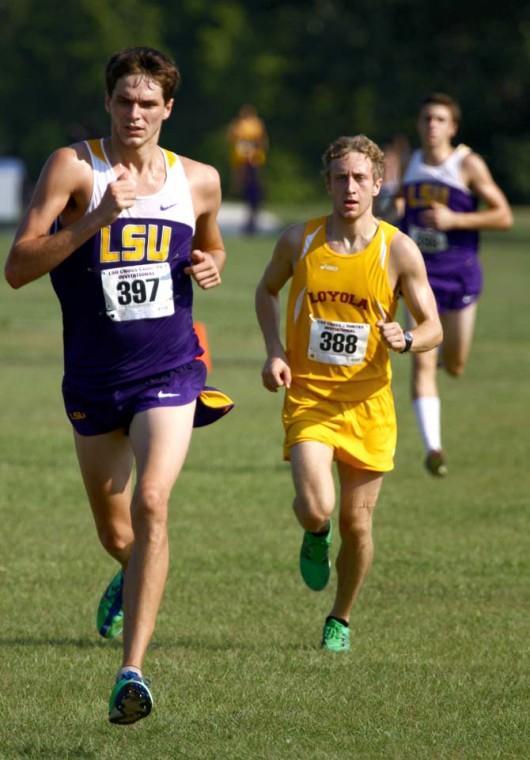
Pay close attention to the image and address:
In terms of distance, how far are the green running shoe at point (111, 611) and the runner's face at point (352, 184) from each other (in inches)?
69.7

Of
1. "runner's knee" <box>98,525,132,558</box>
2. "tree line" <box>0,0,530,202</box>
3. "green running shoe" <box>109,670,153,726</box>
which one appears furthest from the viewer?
"tree line" <box>0,0,530,202</box>

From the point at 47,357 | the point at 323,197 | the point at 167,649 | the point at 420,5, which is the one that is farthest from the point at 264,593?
the point at 323,197

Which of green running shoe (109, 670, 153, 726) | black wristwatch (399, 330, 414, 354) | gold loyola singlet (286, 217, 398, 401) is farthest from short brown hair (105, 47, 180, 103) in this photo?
green running shoe (109, 670, 153, 726)

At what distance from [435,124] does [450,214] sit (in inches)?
23.8

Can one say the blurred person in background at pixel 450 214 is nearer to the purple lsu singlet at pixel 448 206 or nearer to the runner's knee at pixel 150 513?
the purple lsu singlet at pixel 448 206

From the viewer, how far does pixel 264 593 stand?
27.8ft

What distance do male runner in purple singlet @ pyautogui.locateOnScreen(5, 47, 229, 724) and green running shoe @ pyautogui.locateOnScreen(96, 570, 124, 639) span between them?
978 mm

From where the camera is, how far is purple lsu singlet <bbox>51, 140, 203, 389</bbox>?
6.31 m

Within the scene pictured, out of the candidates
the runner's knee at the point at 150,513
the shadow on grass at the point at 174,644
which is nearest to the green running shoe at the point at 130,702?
the runner's knee at the point at 150,513

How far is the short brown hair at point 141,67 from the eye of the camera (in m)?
6.25

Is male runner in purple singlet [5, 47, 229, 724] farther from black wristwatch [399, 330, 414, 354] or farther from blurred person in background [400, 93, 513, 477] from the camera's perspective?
blurred person in background [400, 93, 513, 477]

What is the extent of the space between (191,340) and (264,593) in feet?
7.20

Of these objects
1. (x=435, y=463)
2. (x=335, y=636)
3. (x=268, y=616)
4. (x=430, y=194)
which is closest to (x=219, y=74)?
(x=430, y=194)

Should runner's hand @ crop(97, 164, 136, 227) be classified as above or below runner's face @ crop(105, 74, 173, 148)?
below
